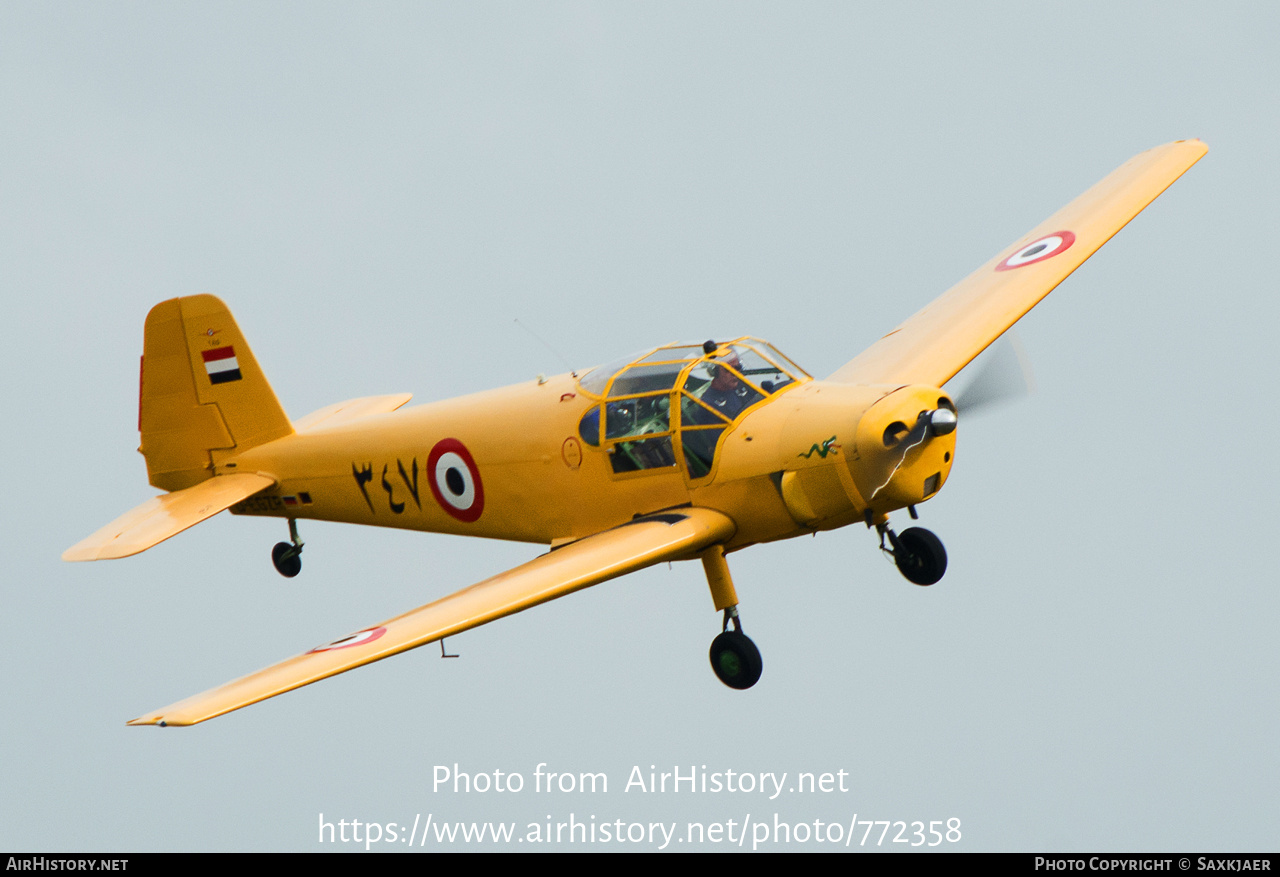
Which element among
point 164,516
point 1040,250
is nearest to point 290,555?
point 164,516

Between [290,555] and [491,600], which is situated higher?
[491,600]

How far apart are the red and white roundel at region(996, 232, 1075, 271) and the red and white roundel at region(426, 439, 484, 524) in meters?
5.89

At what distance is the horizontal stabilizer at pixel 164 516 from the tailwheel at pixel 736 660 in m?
5.35

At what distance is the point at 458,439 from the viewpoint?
509 inches

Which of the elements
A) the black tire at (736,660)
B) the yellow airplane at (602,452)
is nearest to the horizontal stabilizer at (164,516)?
the yellow airplane at (602,452)

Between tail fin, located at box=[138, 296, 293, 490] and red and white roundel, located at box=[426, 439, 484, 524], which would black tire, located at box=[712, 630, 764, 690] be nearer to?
red and white roundel, located at box=[426, 439, 484, 524]

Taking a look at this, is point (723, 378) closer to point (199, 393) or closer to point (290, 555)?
point (290, 555)

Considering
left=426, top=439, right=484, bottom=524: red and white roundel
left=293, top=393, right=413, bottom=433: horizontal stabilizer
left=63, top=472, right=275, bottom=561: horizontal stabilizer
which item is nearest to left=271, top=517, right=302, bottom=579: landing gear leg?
left=63, top=472, right=275, bottom=561: horizontal stabilizer

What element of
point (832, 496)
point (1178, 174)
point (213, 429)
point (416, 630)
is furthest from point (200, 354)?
point (1178, 174)

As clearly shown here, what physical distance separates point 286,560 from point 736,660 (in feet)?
18.4

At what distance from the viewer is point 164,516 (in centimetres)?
1390

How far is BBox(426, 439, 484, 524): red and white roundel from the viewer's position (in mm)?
12852

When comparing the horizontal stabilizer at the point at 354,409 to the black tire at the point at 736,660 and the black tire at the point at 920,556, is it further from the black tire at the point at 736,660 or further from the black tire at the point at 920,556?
the black tire at the point at 920,556

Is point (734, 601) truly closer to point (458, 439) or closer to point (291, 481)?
point (458, 439)
